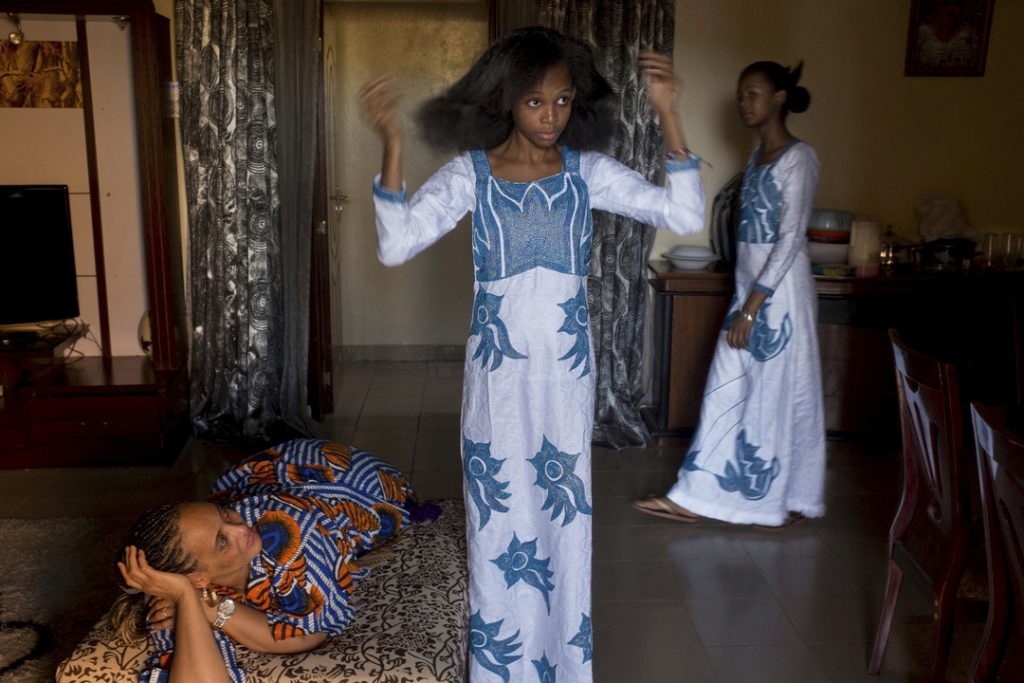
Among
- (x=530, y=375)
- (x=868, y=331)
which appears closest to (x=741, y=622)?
(x=530, y=375)

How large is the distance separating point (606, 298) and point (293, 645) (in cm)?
269

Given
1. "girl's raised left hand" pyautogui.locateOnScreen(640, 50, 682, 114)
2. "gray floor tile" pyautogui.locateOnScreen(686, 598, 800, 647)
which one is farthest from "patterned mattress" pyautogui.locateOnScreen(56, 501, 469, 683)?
"girl's raised left hand" pyautogui.locateOnScreen(640, 50, 682, 114)

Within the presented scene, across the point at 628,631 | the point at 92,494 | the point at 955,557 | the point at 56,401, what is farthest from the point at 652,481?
the point at 56,401

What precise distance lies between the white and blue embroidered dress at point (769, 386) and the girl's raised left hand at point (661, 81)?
135 cm

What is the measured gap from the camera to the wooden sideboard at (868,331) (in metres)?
4.11

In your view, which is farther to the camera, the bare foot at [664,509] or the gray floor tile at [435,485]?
the gray floor tile at [435,485]

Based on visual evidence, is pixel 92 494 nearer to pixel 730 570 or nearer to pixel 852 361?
pixel 730 570

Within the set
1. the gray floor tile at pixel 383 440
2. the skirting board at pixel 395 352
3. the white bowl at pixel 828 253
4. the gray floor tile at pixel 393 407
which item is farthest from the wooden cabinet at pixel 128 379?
the white bowl at pixel 828 253

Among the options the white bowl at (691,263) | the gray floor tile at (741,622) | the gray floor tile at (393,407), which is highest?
the white bowl at (691,263)

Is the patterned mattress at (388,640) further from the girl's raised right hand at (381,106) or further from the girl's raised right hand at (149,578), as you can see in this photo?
the girl's raised right hand at (381,106)

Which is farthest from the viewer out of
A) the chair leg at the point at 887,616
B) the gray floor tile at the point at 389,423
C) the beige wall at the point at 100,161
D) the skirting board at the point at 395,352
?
the skirting board at the point at 395,352

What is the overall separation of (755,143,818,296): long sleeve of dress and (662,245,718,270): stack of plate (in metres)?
1.02

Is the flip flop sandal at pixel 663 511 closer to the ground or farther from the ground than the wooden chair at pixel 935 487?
closer to the ground

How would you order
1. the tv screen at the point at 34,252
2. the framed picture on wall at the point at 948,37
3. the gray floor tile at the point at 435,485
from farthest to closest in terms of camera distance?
1. the framed picture on wall at the point at 948,37
2. the tv screen at the point at 34,252
3. the gray floor tile at the point at 435,485
